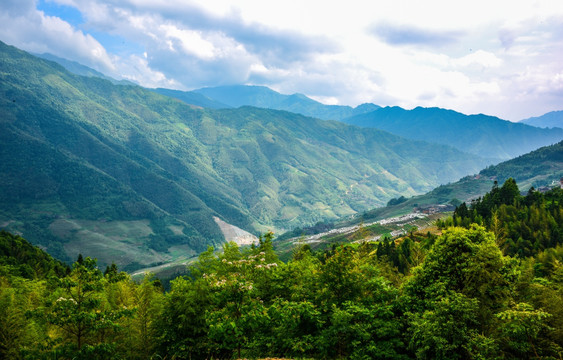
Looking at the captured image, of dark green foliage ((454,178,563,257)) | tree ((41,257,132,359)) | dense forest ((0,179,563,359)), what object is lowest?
dark green foliage ((454,178,563,257))

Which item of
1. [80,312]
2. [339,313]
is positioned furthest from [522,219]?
[80,312]

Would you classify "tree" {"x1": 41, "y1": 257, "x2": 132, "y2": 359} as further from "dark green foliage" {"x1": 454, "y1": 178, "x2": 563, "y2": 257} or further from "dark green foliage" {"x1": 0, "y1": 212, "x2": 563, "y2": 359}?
"dark green foliage" {"x1": 454, "y1": 178, "x2": 563, "y2": 257}

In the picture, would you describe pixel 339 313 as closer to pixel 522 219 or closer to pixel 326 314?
pixel 326 314

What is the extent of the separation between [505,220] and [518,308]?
259ft

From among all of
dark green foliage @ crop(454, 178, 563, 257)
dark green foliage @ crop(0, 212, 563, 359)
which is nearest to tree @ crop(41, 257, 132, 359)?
dark green foliage @ crop(0, 212, 563, 359)

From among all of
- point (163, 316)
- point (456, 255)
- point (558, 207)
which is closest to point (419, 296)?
point (456, 255)

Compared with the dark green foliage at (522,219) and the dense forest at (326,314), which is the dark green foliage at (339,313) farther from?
the dark green foliage at (522,219)

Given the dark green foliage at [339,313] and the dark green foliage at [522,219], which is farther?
the dark green foliage at [522,219]

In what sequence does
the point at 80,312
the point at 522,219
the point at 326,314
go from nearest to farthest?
1. the point at 80,312
2. the point at 326,314
3. the point at 522,219

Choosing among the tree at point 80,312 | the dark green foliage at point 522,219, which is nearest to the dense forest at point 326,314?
the tree at point 80,312

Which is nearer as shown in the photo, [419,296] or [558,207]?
[419,296]

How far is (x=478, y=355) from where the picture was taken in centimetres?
1870

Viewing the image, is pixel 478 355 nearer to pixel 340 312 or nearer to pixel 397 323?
pixel 397 323

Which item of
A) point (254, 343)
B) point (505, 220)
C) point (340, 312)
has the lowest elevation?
point (505, 220)
